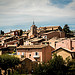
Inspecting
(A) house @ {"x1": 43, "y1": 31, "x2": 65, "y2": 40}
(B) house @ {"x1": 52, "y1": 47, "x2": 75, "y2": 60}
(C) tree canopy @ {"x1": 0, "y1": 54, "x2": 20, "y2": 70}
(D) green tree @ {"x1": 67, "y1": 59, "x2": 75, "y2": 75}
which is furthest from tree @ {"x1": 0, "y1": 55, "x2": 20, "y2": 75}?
(A) house @ {"x1": 43, "y1": 31, "x2": 65, "y2": 40}

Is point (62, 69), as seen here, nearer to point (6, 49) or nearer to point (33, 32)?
point (6, 49)

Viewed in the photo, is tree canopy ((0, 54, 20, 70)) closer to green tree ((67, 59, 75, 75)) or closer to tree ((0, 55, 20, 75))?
tree ((0, 55, 20, 75))

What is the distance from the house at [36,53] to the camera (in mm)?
32688

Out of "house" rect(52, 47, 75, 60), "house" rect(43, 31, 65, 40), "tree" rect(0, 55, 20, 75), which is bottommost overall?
"tree" rect(0, 55, 20, 75)

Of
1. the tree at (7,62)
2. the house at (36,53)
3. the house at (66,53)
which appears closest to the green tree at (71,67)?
the house at (66,53)

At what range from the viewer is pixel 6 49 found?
41344 millimetres

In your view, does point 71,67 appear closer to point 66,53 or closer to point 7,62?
point 66,53

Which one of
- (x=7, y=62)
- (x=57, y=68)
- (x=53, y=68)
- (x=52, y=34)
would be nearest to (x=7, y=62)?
(x=7, y=62)

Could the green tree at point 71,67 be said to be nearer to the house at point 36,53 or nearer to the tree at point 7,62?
the house at point 36,53

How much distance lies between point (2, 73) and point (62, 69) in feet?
35.1

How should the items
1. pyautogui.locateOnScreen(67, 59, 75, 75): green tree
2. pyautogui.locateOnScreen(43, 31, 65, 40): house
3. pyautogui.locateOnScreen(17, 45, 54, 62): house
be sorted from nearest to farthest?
pyautogui.locateOnScreen(67, 59, 75, 75): green tree < pyautogui.locateOnScreen(17, 45, 54, 62): house < pyautogui.locateOnScreen(43, 31, 65, 40): house

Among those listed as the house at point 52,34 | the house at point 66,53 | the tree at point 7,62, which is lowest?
the tree at point 7,62

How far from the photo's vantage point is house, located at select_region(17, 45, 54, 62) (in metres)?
32.7

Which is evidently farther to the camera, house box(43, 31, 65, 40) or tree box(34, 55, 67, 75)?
house box(43, 31, 65, 40)
